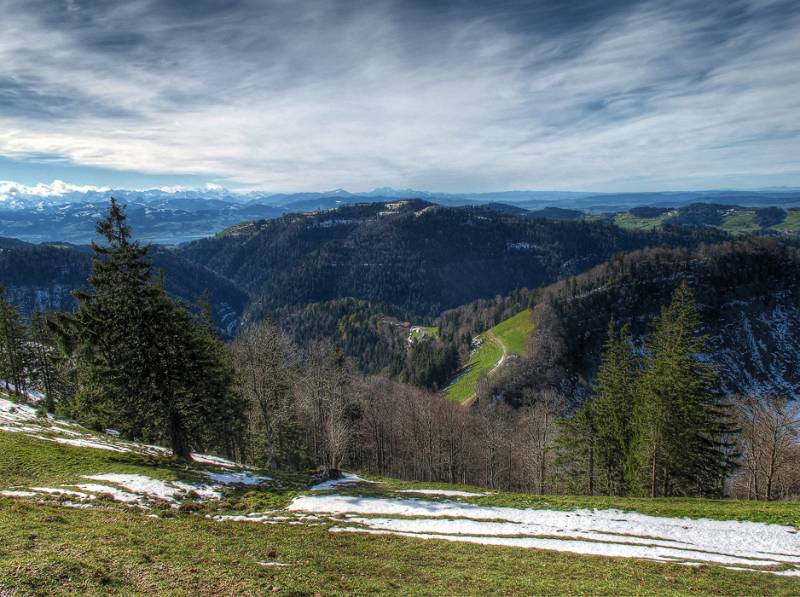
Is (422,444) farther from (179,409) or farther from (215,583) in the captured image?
(215,583)

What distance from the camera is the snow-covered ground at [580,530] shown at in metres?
19.2

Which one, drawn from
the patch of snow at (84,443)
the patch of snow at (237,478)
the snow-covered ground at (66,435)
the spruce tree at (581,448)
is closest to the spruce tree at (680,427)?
the spruce tree at (581,448)

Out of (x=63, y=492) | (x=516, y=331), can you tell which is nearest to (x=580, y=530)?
(x=63, y=492)

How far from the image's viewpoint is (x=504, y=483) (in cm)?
7200

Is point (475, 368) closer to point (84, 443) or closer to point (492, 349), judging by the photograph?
point (492, 349)

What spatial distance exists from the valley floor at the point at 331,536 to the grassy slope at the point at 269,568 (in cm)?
7

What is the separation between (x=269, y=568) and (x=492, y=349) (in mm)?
163124

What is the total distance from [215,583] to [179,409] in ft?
75.2

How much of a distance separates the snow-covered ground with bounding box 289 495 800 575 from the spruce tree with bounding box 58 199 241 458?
12961 mm

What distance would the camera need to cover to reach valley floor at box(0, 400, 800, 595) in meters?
12.8

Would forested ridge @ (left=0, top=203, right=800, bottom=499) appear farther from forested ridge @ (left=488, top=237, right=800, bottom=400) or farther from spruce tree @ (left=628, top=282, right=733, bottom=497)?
forested ridge @ (left=488, top=237, right=800, bottom=400)

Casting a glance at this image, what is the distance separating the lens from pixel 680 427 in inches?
1474

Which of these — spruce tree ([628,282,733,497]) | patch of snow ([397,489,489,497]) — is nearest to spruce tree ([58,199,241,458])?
patch of snow ([397,489,489,497])

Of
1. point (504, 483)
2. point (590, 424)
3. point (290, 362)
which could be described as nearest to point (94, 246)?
point (290, 362)
